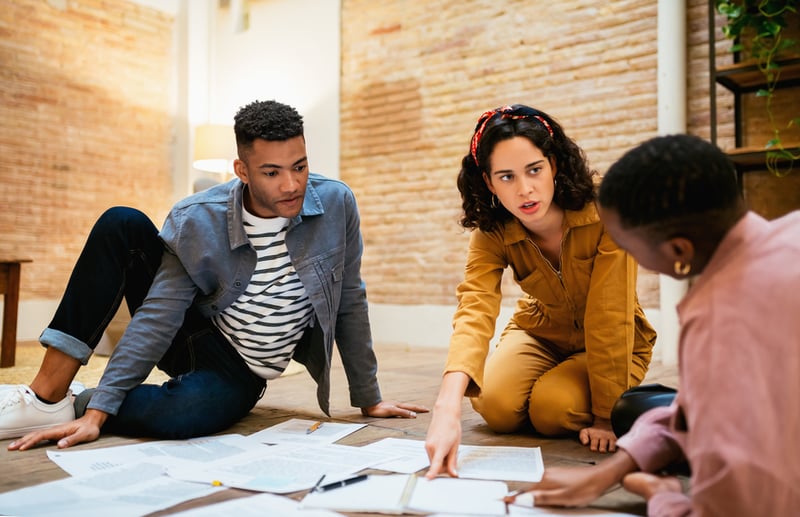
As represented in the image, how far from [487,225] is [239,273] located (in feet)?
2.04

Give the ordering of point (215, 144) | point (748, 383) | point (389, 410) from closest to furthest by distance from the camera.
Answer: point (748, 383) → point (389, 410) → point (215, 144)

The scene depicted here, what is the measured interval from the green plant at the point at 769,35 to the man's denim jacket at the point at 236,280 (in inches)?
78.7

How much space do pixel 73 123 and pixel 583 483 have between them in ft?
16.1

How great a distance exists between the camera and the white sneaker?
158cm

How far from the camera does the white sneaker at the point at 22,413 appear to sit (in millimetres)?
1583

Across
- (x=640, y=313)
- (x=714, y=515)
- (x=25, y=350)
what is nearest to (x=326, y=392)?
(x=640, y=313)

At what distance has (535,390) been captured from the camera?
171 centimetres

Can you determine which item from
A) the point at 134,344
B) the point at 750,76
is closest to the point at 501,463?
the point at 134,344

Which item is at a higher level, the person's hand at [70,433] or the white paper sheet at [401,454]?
the person's hand at [70,433]

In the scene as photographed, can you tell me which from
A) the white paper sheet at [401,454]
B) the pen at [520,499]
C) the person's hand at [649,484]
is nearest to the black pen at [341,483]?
the white paper sheet at [401,454]

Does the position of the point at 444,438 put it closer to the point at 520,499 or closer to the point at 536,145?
the point at 520,499

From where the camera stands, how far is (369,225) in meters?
4.80

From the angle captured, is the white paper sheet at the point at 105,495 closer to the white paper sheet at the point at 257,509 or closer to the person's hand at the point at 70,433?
the white paper sheet at the point at 257,509

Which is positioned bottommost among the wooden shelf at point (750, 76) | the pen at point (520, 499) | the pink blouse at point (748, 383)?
the pen at point (520, 499)
